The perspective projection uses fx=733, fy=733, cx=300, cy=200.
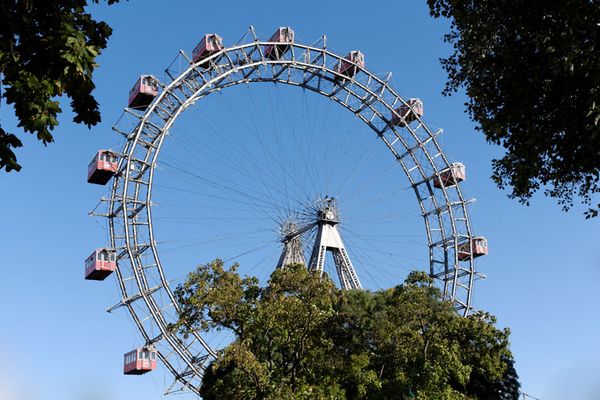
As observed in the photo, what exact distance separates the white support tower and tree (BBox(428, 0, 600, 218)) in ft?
84.9

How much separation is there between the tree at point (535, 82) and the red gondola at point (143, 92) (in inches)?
997

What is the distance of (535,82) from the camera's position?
1288 centimetres

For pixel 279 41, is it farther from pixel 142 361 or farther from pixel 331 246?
pixel 142 361

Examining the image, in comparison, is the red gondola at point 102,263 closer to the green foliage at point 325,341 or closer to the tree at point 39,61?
the green foliage at point 325,341

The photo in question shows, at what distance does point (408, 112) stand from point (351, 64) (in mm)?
4989

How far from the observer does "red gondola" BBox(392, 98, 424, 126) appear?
151 feet

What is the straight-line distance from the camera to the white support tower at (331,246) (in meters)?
40.2

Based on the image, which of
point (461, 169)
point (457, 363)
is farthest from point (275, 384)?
point (461, 169)

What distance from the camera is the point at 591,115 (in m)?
12.1

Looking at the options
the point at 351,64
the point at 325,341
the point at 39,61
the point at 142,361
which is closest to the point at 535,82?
the point at 39,61

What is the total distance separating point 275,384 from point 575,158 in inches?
441

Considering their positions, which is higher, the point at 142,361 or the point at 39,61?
the point at 142,361

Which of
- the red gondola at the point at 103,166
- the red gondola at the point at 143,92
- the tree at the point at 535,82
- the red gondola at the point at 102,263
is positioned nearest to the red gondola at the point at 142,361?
the red gondola at the point at 102,263

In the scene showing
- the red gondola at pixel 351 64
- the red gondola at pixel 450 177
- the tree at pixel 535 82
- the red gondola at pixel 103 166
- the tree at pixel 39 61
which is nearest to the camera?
the tree at pixel 39 61
